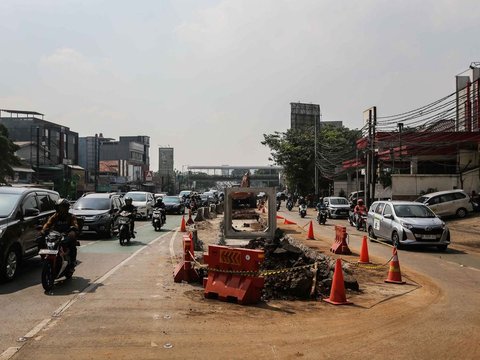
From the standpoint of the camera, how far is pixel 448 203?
1161 inches

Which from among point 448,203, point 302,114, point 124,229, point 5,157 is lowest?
point 124,229

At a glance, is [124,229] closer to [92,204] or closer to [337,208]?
[92,204]

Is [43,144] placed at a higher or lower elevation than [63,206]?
higher

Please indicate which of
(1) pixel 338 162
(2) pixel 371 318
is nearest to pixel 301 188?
(1) pixel 338 162

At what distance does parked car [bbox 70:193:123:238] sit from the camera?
17.7 meters

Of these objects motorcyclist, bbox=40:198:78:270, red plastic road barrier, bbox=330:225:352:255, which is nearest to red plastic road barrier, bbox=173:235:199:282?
motorcyclist, bbox=40:198:78:270

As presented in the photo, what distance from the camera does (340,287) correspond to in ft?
A: 27.0

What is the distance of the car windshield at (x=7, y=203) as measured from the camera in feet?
32.8

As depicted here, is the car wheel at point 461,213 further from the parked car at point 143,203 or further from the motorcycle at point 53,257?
the motorcycle at point 53,257

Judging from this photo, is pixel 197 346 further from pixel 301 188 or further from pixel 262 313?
pixel 301 188

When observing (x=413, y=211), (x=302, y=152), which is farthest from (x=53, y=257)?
(x=302, y=152)

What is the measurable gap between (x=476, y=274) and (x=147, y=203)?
21.7 metres

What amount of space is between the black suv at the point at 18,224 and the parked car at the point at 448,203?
24.0 metres

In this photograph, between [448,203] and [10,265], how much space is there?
26.3 metres
